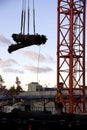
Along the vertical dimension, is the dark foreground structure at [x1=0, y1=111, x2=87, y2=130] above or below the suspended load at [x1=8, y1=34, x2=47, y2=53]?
below

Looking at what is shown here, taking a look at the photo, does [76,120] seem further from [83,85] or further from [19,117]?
[83,85]

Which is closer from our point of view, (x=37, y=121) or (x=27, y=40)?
(x=37, y=121)

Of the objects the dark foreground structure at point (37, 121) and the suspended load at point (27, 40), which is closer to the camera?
the dark foreground structure at point (37, 121)

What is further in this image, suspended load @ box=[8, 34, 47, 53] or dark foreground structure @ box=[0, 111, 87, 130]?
suspended load @ box=[8, 34, 47, 53]

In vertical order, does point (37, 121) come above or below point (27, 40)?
below

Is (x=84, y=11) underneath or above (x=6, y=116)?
above

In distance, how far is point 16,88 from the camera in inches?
6388

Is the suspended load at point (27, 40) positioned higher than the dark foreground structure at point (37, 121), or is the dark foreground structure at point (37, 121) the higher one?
the suspended load at point (27, 40)

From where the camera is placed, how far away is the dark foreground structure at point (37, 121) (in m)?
15.5

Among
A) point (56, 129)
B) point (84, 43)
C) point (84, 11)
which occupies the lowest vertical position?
point (56, 129)

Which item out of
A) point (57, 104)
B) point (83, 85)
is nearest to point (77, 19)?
point (83, 85)

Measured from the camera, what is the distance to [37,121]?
51.2 feet

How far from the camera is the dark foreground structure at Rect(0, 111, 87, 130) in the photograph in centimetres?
1551

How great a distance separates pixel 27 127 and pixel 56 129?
113 centimetres
